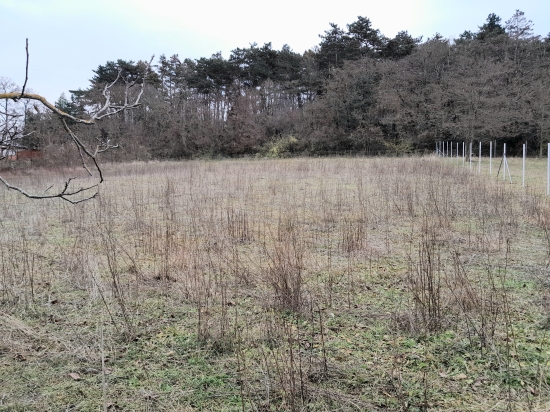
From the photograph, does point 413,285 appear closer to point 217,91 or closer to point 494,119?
point 494,119

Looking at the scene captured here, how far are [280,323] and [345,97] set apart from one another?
2956 centimetres

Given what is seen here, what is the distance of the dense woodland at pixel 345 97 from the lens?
25.1m

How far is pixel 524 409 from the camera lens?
6.39ft

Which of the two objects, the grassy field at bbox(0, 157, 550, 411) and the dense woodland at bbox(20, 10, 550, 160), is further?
the dense woodland at bbox(20, 10, 550, 160)

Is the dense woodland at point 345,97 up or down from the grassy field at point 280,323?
up

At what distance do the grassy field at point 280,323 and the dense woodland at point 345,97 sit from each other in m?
21.7

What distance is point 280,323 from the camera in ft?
9.36

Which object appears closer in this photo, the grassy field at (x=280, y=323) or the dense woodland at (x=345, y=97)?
the grassy field at (x=280, y=323)

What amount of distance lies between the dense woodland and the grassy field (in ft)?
71.0

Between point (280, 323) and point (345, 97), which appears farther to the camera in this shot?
point (345, 97)

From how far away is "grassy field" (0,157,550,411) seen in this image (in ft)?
7.02

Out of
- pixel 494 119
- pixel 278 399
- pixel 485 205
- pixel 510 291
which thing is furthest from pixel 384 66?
pixel 278 399

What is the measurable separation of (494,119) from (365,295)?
23632 millimetres

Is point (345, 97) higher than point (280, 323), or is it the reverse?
point (345, 97)
